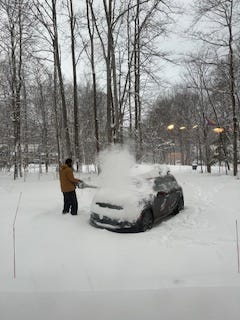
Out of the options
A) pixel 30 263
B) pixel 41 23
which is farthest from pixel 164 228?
pixel 41 23

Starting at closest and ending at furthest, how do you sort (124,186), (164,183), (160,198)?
(124,186) < (160,198) < (164,183)

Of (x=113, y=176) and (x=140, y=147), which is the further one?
(x=140, y=147)

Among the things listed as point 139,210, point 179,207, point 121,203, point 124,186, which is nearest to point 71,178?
point 124,186

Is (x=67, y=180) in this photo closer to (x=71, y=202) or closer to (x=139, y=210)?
(x=71, y=202)

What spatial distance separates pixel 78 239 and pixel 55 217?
2147 mm

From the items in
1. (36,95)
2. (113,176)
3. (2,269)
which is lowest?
(2,269)

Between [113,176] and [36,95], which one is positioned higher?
[36,95]

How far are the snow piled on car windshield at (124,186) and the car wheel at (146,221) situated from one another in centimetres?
24

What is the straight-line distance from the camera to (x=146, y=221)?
8.52 meters

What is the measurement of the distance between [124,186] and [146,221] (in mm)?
1134

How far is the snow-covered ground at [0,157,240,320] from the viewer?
14.8ft

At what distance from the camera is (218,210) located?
10.7 m

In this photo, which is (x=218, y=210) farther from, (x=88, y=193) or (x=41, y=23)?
(x=41, y=23)

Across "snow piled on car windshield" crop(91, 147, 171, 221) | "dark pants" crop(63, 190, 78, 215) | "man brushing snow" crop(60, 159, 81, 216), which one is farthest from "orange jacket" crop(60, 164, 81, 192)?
"snow piled on car windshield" crop(91, 147, 171, 221)
